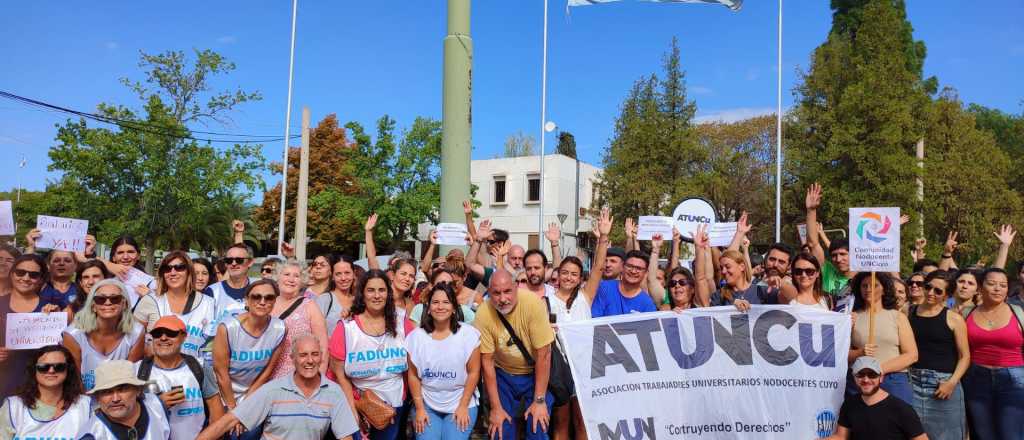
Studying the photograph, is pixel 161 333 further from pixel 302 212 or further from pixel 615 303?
pixel 302 212

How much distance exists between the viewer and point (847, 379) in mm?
5445

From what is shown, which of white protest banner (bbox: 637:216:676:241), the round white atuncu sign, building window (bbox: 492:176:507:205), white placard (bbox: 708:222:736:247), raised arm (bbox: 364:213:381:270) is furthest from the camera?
building window (bbox: 492:176:507:205)

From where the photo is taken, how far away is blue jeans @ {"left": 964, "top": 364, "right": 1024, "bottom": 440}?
535cm

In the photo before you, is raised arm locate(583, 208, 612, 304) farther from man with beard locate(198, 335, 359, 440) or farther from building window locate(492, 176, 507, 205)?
building window locate(492, 176, 507, 205)

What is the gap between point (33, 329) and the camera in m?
4.26

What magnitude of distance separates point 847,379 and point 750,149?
33.7m

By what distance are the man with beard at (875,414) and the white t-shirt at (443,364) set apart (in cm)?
275

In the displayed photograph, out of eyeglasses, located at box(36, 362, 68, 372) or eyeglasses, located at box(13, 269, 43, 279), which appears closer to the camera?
eyeglasses, located at box(36, 362, 68, 372)

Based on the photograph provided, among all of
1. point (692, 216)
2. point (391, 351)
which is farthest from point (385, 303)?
point (692, 216)

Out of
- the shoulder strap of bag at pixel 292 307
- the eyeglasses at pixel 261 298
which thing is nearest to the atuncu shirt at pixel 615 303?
the shoulder strap of bag at pixel 292 307

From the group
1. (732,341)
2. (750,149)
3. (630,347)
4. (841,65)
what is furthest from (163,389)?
(750,149)

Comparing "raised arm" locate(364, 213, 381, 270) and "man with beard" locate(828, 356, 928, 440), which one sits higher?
"raised arm" locate(364, 213, 381, 270)

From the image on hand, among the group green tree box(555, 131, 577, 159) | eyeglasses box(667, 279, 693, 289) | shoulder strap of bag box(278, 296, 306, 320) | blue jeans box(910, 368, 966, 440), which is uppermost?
green tree box(555, 131, 577, 159)

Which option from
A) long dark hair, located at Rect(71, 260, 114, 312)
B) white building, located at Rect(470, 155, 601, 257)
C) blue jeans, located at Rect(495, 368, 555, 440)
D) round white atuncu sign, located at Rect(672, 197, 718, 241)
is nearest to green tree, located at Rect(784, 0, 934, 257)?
white building, located at Rect(470, 155, 601, 257)
